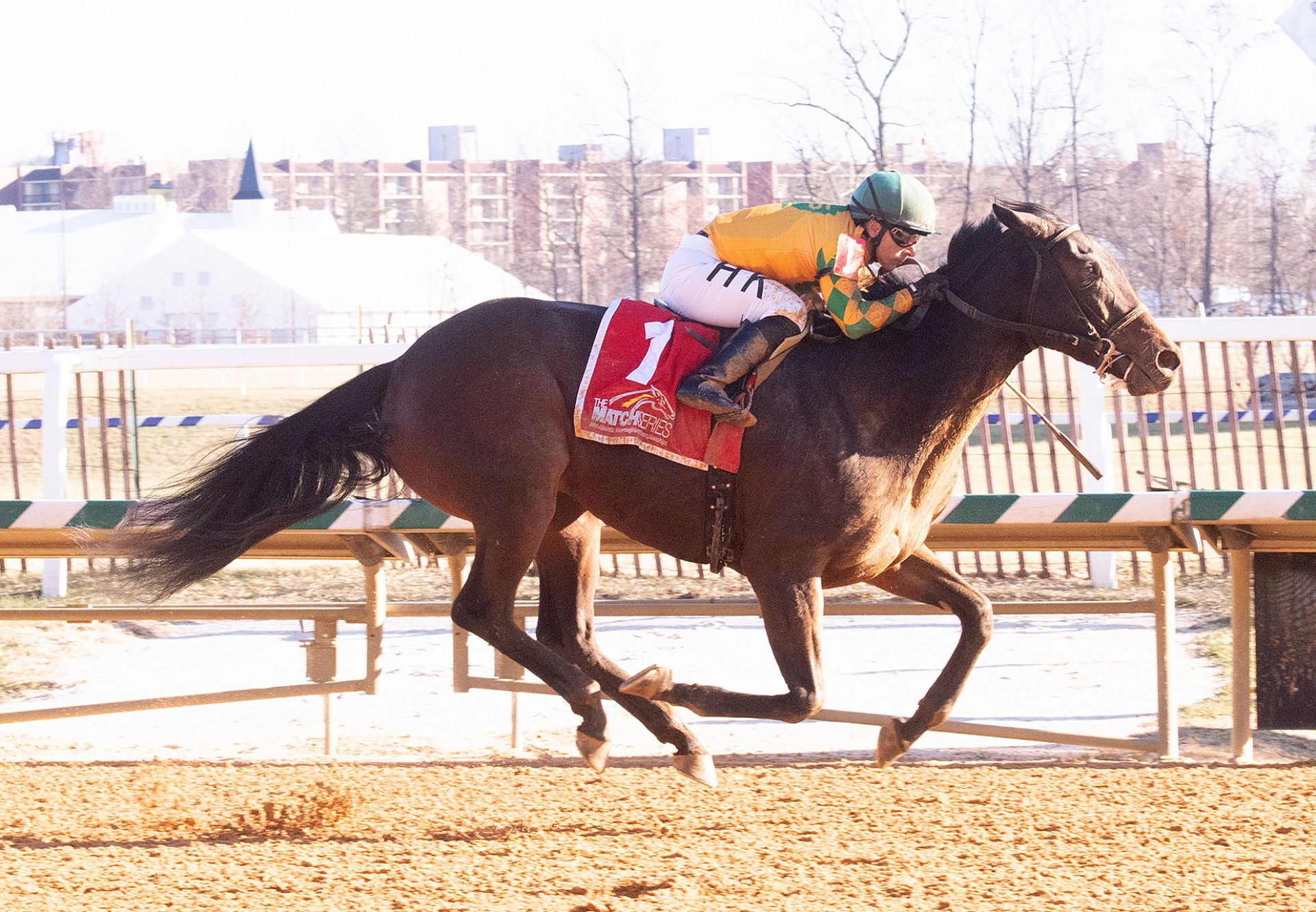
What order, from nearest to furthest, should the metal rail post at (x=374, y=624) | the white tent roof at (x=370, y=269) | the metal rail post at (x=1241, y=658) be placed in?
the metal rail post at (x=1241, y=658) < the metal rail post at (x=374, y=624) < the white tent roof at (x=370, y=269)

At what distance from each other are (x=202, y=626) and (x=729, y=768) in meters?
5.59

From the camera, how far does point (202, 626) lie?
9.86m

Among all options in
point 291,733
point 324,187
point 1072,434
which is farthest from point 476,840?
point 324,187

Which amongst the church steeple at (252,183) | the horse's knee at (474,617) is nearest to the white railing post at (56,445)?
the horse's knee at (474,617)

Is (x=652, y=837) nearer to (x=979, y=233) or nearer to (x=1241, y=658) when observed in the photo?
(x=979, y=233)

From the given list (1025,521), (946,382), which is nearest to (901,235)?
(946,382)

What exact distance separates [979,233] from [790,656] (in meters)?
1.53

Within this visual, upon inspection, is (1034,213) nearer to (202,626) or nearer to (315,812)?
(315,812)

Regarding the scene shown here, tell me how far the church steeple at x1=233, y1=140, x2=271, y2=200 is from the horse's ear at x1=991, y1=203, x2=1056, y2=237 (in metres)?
96.1

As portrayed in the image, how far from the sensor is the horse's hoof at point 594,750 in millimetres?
4699

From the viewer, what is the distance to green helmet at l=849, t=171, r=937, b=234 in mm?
4512

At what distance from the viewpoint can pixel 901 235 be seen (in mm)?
4598

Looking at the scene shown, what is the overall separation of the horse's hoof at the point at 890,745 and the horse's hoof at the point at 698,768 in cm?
58

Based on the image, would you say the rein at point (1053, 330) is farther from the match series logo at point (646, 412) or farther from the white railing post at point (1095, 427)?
the white railing post at point (1095, 427)
